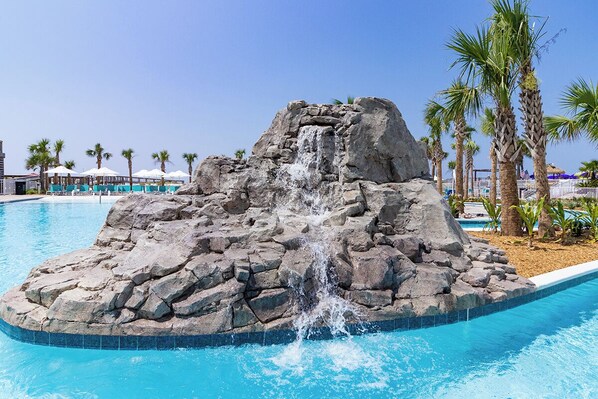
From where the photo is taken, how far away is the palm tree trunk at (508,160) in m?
12.1

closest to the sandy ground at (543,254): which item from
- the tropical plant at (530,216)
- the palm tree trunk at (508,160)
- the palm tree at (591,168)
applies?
the tropical plant at (530,216)

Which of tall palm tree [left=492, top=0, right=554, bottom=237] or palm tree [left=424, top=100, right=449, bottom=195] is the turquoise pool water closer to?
tall palm tree [left=492, top=0, right=554, bottom=237]

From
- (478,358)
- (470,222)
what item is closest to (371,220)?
(478,358)

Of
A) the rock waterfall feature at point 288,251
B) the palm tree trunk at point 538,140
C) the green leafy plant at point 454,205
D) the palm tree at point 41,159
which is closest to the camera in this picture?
the rock waterfall feature at point 288,251

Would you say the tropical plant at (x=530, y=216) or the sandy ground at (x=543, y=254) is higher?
the tropical plant at (x=530, y=216)

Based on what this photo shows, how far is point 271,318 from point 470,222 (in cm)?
1536

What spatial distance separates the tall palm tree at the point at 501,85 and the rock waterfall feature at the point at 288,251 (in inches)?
145

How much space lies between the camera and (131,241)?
26.3 ft

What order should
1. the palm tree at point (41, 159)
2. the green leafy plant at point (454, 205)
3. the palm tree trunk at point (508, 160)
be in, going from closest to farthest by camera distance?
the palm tree trunk at point (508, 160) < the green leafy plant at point (454, 205) < the palm tree at point (41, 159)

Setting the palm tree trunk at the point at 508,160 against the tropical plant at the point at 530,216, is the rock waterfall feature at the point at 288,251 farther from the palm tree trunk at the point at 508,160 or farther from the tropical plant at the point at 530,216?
the palm tree trunk at the point at 508,160

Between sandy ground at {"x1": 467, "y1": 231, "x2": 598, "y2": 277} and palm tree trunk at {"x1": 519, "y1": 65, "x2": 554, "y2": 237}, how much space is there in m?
0.77

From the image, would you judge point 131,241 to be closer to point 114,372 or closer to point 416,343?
point 114,372

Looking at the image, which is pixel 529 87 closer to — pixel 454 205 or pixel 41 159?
pixel 454 205

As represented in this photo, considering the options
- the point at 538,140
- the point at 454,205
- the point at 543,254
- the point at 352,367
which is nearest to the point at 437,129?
the point at 454,205
